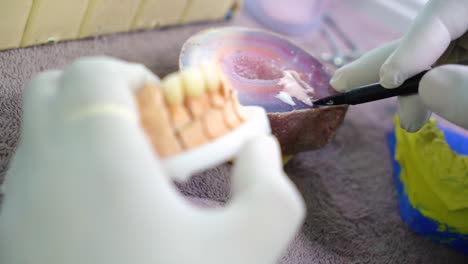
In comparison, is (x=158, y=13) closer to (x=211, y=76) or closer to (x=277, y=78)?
(x=277, y=78)

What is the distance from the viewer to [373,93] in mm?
679

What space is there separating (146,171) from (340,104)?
453 mm

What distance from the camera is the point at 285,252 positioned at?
0.64 metres

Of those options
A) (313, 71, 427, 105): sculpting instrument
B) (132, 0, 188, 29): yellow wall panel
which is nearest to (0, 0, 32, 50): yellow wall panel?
(132, 0, 188, 29): yellow wall panel

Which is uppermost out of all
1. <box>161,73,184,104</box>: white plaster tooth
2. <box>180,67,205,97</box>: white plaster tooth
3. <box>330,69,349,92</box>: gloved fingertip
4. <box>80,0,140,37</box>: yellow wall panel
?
<box>180,67,205,97</box>: white plaster tooth

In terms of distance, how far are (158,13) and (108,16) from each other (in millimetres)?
123

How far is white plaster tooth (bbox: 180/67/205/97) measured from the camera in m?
0.43

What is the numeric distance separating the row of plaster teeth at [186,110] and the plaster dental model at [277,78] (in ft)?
0.84

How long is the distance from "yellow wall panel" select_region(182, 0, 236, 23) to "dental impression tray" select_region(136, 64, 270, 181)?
0.60m

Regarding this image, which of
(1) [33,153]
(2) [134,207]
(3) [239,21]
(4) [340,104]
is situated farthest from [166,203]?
(3) [239,21]

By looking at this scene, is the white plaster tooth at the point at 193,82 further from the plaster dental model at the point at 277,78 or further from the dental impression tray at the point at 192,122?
the plaster dental model at the point at 277,78

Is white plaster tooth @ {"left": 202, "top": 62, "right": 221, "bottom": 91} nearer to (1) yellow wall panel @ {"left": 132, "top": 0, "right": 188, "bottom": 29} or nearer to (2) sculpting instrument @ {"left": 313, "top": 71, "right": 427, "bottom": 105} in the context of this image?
(2) sculpting instrument @ {"left": 313, "top": 71, "right": 427, "bottom": 105}

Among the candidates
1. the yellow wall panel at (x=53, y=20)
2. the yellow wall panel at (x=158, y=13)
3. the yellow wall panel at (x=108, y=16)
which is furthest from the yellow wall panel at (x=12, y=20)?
the yellow wall panel at (x=158, y=13)

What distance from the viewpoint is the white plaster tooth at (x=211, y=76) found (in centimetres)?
44
